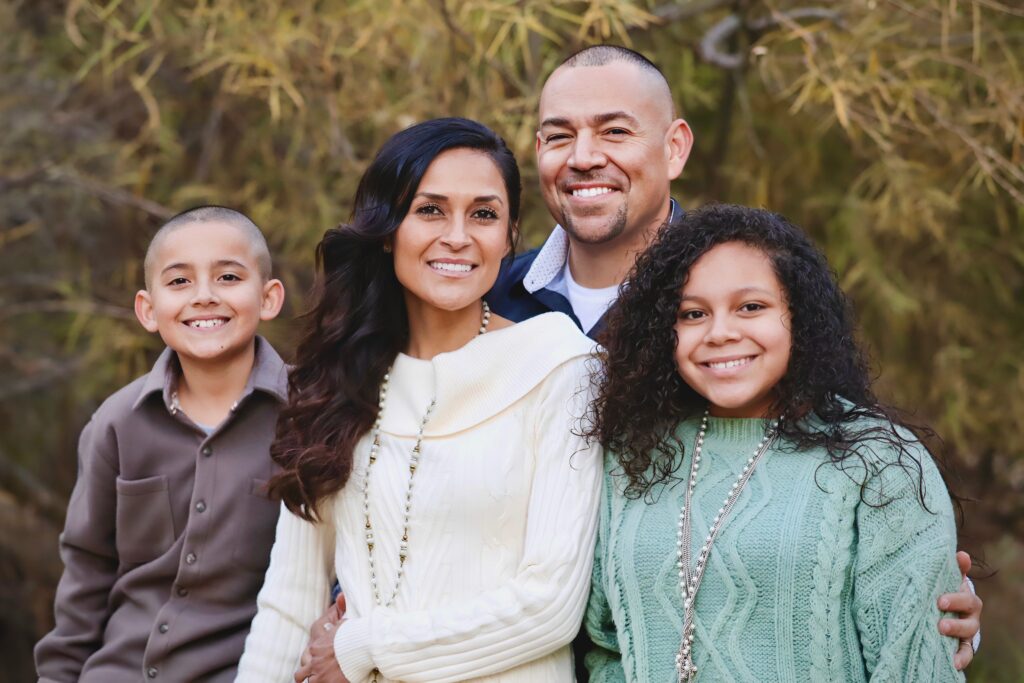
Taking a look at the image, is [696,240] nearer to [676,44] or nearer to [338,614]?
[338,614]

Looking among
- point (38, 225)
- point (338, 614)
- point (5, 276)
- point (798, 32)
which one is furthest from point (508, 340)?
point (5, 276)

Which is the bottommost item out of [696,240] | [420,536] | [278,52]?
[420,536]

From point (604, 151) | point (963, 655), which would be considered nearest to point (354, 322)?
point (604, 151)

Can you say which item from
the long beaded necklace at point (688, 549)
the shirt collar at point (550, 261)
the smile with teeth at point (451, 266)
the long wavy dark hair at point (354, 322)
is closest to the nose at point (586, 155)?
the shirt collar at point (550, 261)

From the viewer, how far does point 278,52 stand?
4.21 meters

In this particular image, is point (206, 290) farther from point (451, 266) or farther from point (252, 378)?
point (451, 266)

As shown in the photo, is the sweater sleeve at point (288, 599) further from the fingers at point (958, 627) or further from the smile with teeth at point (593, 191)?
the fingers at point (958, 627)

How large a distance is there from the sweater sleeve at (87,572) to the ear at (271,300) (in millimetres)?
439

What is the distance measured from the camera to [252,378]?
282cm

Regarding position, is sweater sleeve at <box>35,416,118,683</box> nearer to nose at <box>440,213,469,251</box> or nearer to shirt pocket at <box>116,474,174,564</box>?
shirt pocket at <box>116,474,174,564</box>

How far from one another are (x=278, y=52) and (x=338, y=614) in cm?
235

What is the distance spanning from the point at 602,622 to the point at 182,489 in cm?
103

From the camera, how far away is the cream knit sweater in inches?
87.2

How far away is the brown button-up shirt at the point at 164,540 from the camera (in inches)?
106
